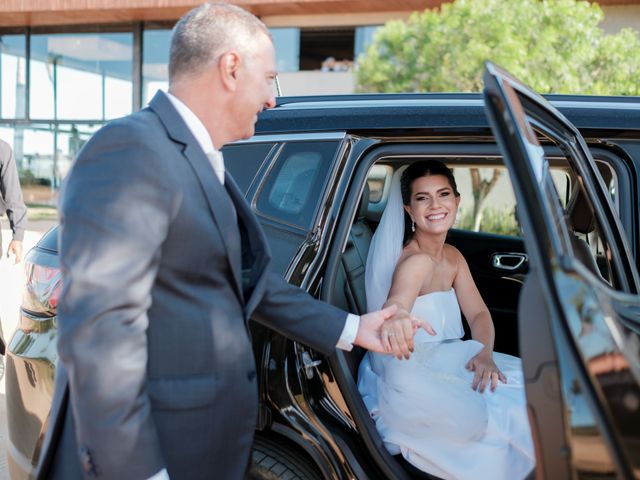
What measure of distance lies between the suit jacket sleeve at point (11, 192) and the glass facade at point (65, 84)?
12.4m

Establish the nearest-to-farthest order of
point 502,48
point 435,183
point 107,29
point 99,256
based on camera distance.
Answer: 1. point 99,256
2. point 435,183
3. point 502,48
4. point 107,29

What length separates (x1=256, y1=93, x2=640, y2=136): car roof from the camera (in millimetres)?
2131

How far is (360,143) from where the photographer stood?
7.06 ft

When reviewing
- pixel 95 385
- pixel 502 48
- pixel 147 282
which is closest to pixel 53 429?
pixel 95 385

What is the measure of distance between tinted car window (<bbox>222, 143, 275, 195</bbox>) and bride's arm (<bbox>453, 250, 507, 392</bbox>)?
3.24 ft

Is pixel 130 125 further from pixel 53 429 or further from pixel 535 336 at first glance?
pixel 535 336

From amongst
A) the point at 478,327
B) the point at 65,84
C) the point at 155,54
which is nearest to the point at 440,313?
the point at 478,327

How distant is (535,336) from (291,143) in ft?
3.86

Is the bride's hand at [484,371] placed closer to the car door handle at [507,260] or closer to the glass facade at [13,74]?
the car door handle at [507,260]

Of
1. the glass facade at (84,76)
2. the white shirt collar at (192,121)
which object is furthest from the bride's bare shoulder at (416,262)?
the glass facade at (84,76)

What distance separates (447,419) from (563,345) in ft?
3.51

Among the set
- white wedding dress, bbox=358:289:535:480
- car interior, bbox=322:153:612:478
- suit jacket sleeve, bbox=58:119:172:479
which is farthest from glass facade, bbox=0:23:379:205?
suit jacket sleeve, bbox=58:119:172:479

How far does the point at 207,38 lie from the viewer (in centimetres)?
142

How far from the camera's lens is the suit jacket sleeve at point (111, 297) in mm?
1208
